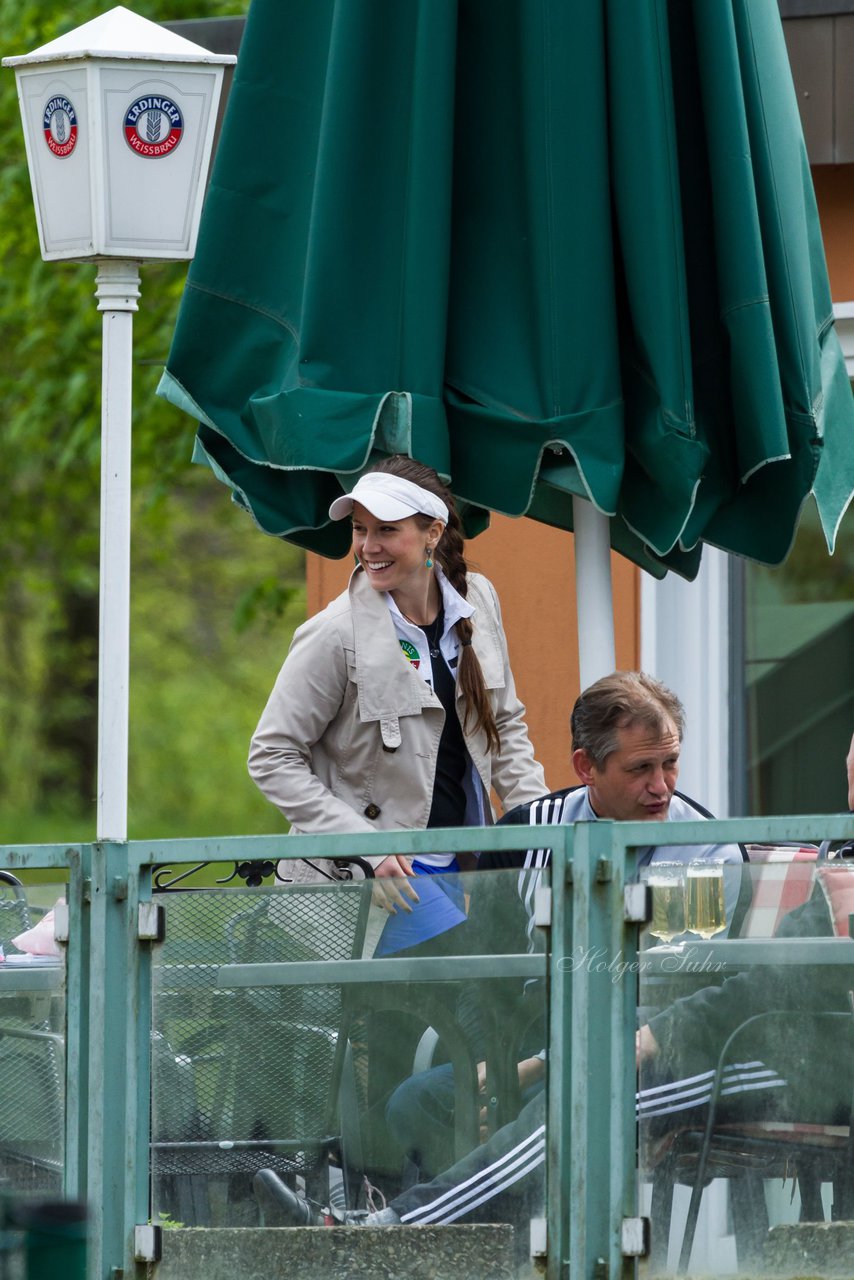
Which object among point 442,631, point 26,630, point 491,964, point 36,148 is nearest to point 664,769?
point 442,631

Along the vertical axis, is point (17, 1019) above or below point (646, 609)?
below

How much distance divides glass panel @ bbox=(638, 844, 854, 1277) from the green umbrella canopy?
47.8 inches

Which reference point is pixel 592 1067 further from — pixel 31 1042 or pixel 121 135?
pixel 121 135

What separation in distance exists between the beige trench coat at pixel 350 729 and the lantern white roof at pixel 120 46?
3.62 feet

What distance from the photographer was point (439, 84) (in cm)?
413

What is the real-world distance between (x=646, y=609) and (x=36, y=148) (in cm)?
243

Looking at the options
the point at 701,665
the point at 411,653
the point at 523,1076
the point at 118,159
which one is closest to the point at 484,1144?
the point at 523,1076

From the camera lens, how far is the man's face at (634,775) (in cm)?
414

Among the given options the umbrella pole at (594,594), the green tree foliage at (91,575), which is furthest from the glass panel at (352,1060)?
the green tree foliage at (91,575)

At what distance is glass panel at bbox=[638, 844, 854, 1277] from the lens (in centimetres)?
305

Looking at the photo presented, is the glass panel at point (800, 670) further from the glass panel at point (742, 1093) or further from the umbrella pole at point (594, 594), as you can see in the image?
the glass panel at point (742, 1093)

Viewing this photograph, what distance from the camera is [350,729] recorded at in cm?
430

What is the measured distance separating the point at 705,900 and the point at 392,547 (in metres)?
1.41

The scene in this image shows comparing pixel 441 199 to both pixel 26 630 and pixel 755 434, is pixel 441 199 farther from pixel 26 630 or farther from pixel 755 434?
pixel 26 630
